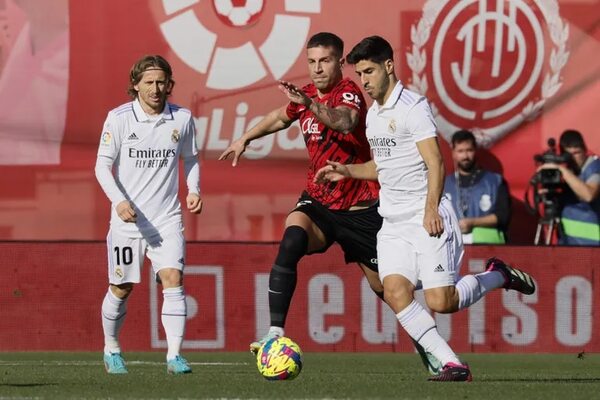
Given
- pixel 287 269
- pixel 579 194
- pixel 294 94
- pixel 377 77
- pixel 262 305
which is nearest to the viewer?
pixel 377 77

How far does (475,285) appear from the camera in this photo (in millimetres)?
10109

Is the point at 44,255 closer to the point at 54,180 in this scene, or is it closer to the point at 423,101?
the point at 54,180

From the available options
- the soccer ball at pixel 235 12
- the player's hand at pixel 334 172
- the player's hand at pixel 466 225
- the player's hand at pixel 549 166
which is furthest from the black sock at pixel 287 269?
the soccer ball at pixel 235 12

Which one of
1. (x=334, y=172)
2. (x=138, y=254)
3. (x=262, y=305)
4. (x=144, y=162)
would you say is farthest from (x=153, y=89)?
(x=262, y=305)

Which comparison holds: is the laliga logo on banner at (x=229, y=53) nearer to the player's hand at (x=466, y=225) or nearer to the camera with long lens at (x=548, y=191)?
the player's hand at (x=466, y=225)

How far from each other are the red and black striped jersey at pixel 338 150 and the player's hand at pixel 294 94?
2.11 ft

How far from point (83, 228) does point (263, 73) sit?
2.09 meters

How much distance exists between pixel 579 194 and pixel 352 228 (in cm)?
439

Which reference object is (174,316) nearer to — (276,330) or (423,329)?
(276,330)

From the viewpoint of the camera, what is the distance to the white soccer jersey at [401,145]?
32.0 feet

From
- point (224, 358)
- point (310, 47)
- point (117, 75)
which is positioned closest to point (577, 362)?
point (224, 358)

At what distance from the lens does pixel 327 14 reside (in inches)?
615

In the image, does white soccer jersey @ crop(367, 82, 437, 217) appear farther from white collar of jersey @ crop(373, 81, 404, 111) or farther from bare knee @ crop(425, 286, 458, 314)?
bare knee @ crop(425, 286, 458, 314)

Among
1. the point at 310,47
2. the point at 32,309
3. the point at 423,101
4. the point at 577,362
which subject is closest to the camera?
the point at 423,101
